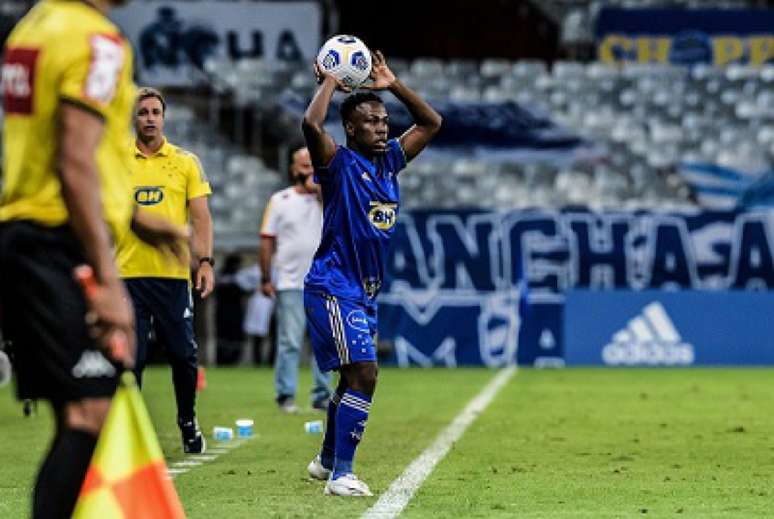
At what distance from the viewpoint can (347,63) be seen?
8.72 meters

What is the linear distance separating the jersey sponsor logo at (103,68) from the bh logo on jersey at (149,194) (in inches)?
228

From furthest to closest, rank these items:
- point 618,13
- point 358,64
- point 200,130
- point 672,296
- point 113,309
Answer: point 618,13 → point 200,130 → point 672,296 → point 358,64 → point 113,309

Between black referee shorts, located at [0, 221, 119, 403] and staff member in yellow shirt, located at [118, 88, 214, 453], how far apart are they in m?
5.49

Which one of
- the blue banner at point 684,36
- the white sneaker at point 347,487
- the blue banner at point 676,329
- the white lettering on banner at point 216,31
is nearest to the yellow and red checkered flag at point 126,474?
the white sneaker at point 347,487

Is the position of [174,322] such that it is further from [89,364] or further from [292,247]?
[89,364]

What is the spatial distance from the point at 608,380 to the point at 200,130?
37.9ft

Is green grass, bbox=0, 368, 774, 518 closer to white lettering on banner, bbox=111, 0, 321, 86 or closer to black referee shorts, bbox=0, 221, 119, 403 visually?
black referee shorts, bbox=0, 221, 119, 403

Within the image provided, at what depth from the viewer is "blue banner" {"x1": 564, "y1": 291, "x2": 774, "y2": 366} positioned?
23.2 metres

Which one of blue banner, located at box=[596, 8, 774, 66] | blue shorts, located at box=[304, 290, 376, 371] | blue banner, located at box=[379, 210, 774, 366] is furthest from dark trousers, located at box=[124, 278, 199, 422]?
blue banner, located at box=[596, 8, 774, 66]

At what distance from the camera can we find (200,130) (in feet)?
96.2

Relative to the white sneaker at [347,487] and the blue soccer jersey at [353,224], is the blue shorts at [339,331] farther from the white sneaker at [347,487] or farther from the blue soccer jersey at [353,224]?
the white sneaker at [347,487]

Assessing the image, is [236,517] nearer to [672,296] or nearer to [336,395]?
[336,395]

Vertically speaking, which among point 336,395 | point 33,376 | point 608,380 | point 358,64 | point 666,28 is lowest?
point 608,380

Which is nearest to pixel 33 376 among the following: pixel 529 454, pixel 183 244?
pixel 183 244
